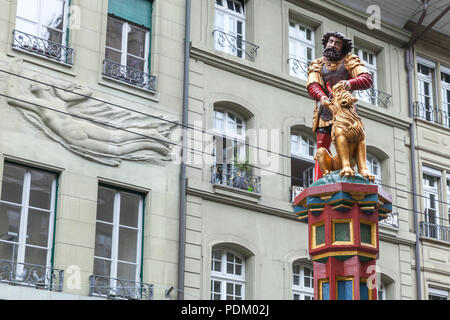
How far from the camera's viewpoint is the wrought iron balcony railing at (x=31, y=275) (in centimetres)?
1775

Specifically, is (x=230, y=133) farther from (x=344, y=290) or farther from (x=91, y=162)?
(x=344, y=290)

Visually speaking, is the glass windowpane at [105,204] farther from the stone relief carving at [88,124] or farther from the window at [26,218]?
the window at [26,218]

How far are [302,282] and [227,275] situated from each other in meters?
2.24

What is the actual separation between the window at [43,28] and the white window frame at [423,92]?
11.6 meters

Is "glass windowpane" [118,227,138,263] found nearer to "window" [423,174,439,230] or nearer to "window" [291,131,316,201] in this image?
"window" [291,131,316,201]

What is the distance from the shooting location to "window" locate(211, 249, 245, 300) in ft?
69.9

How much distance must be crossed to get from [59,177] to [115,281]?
2393 mm

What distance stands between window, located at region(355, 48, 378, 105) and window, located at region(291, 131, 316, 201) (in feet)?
8.89

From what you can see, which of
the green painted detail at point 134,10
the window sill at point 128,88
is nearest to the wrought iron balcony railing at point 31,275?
the window sill at point 128,88

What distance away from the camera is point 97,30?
20.6 meters

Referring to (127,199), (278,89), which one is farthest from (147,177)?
(278,89)

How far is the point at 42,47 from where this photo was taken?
19.6 m

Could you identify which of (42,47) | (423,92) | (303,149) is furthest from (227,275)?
(423,92)

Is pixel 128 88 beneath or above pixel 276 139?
above
